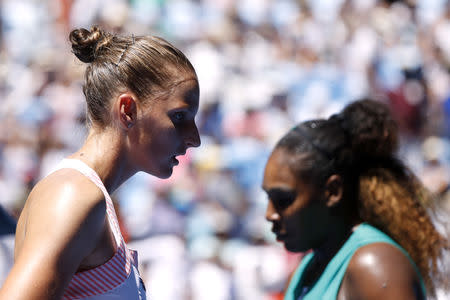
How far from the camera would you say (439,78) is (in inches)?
315

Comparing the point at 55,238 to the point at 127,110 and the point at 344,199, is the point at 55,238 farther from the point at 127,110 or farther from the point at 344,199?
the point at 344,199

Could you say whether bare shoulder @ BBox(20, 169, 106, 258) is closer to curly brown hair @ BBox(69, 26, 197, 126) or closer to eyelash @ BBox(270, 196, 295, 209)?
curly brown hair @ BBox(69, 26, 197, 126)

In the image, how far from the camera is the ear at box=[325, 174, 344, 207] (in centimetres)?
236

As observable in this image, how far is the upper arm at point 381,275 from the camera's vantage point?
1.98 m

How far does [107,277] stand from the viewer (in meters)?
1.45

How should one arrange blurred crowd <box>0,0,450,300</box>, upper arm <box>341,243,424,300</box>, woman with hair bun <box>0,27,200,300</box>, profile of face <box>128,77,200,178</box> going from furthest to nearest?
blurred crowd <box>0,0,450,300</box> → upper arm <box>341,243,424,300</box> → profile of face <box>128,77,200,178</box> → woman with hair bun <box>0,27,200,300</box>

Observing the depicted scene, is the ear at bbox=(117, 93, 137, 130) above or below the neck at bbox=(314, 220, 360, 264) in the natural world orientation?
above

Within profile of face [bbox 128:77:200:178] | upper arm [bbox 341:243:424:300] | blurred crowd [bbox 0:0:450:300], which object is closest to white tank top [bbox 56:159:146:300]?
profile of face [bbox 128:77:200:178]

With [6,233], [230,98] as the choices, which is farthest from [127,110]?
[230,98]

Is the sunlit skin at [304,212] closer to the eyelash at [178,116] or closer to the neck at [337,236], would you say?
the neck at [337,236]

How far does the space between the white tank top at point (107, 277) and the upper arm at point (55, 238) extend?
94 millimetres

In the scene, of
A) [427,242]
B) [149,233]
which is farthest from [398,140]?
[149,233]

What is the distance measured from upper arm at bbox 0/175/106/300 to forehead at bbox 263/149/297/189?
3.56 ft

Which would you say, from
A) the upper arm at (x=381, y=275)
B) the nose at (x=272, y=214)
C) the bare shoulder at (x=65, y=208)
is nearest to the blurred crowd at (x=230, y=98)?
the nose at (x=272, y=214)
